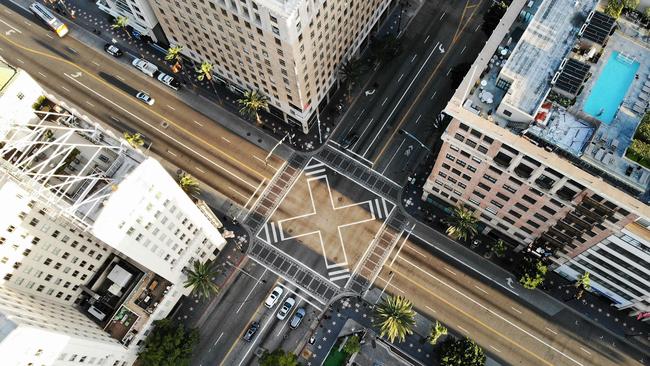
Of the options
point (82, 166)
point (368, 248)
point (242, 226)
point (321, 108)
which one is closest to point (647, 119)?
point (368, 248)

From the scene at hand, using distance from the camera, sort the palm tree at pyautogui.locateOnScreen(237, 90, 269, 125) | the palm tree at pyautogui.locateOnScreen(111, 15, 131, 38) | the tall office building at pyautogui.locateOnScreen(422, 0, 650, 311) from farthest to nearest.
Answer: the palm tree at pyautogui.locateOnScreen(111, 15, 131, 38) < the palm tree at pyautogui.locateOnScreen(237, 90, 269, 125) < the tall office building at pyautogui.locateOnScreen(422, 0, 650, 311)

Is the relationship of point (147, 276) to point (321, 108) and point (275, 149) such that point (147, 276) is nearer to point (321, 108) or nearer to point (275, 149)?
point (275, 149)

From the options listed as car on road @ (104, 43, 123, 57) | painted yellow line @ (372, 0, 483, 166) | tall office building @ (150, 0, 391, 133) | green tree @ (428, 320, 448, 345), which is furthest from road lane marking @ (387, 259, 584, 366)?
car on road @ (104, 43, 123, 57)

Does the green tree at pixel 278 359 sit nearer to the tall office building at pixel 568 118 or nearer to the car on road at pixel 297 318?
the car on road at pixel 297 318

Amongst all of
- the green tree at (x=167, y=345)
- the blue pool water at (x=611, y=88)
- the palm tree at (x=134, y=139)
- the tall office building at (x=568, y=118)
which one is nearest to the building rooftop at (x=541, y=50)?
the tall office building at (x=568, y=118)

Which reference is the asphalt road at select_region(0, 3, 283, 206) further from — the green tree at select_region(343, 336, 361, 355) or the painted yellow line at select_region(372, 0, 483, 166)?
the green tree at select_region(343, 336, 361, 355)

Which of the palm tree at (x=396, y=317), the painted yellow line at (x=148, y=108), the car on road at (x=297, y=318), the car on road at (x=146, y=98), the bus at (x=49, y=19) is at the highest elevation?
the bus at (x=49, y=19)
